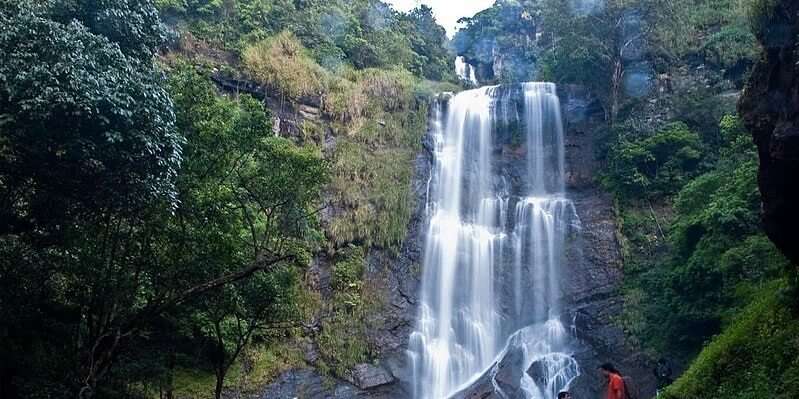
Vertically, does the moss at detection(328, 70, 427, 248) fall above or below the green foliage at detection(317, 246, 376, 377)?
above

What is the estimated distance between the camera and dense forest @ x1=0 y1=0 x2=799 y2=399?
8242mm

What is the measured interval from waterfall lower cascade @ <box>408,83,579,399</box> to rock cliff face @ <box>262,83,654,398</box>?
32 cm

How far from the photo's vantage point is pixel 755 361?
25.5ft

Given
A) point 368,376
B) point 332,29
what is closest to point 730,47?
point 332,29

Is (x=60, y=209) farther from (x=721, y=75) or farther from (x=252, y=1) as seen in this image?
(x=721, y=75)

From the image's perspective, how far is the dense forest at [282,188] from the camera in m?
8.24

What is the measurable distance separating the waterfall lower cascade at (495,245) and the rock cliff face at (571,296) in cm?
32

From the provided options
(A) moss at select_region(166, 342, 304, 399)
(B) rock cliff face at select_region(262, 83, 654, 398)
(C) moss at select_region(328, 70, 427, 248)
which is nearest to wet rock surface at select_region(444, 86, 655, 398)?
(B) rock cliff face at select_region(262, 83, 654, 398)

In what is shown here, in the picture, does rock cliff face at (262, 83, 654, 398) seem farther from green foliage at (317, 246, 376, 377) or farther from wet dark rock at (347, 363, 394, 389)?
green foliage at (317, 246, 376, 377)

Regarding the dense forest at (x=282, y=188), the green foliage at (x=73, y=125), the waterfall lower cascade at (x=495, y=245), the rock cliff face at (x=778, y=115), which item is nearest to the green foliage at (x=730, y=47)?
the dense forest at (x=282, y=188)

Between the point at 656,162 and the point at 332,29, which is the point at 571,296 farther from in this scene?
the point at 332,29

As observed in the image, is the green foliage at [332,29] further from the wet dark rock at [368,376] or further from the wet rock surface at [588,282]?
the wet dark rock at [368,376]

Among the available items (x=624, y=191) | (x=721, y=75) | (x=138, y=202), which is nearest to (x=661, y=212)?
(x=624, y=191)

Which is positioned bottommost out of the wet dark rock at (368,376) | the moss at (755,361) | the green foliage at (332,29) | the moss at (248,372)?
the wet dark rock at (368,376)
